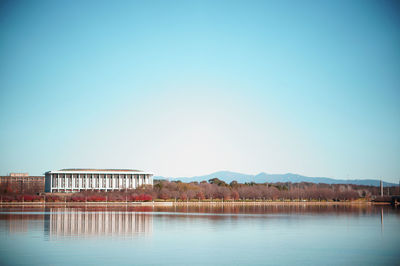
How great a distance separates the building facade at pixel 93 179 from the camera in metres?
134

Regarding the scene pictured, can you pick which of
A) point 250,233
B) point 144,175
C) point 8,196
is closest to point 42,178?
point 144,175

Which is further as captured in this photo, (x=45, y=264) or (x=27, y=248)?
(x=27, y=248)

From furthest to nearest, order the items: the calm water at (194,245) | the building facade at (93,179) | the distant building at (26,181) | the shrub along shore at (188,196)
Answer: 1. the distant building at (26,181)
2. the building facade at (93,179)
3. the shrub along shore at (188,196)
4. the calm water at (194,245)

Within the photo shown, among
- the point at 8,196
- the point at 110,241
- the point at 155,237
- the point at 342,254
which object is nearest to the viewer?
the point at 342,254

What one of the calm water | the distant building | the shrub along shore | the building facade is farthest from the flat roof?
the calm water

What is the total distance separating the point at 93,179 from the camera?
13662 centimetres

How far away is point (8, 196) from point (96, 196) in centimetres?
1756

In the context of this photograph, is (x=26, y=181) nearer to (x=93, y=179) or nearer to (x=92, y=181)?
(x=92, y=181)

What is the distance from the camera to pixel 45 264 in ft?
65.6

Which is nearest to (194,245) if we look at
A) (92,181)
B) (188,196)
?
(188,196)

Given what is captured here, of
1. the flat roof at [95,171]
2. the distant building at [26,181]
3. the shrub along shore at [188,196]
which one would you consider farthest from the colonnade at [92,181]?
the distant building at [26,181]

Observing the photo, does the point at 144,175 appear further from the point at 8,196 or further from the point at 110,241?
the point at 110,241

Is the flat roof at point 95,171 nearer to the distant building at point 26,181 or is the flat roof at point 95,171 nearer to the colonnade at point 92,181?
the colonnade at point 92,181

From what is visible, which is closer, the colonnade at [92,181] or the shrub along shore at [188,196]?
the shrub along shore at [188,196]
